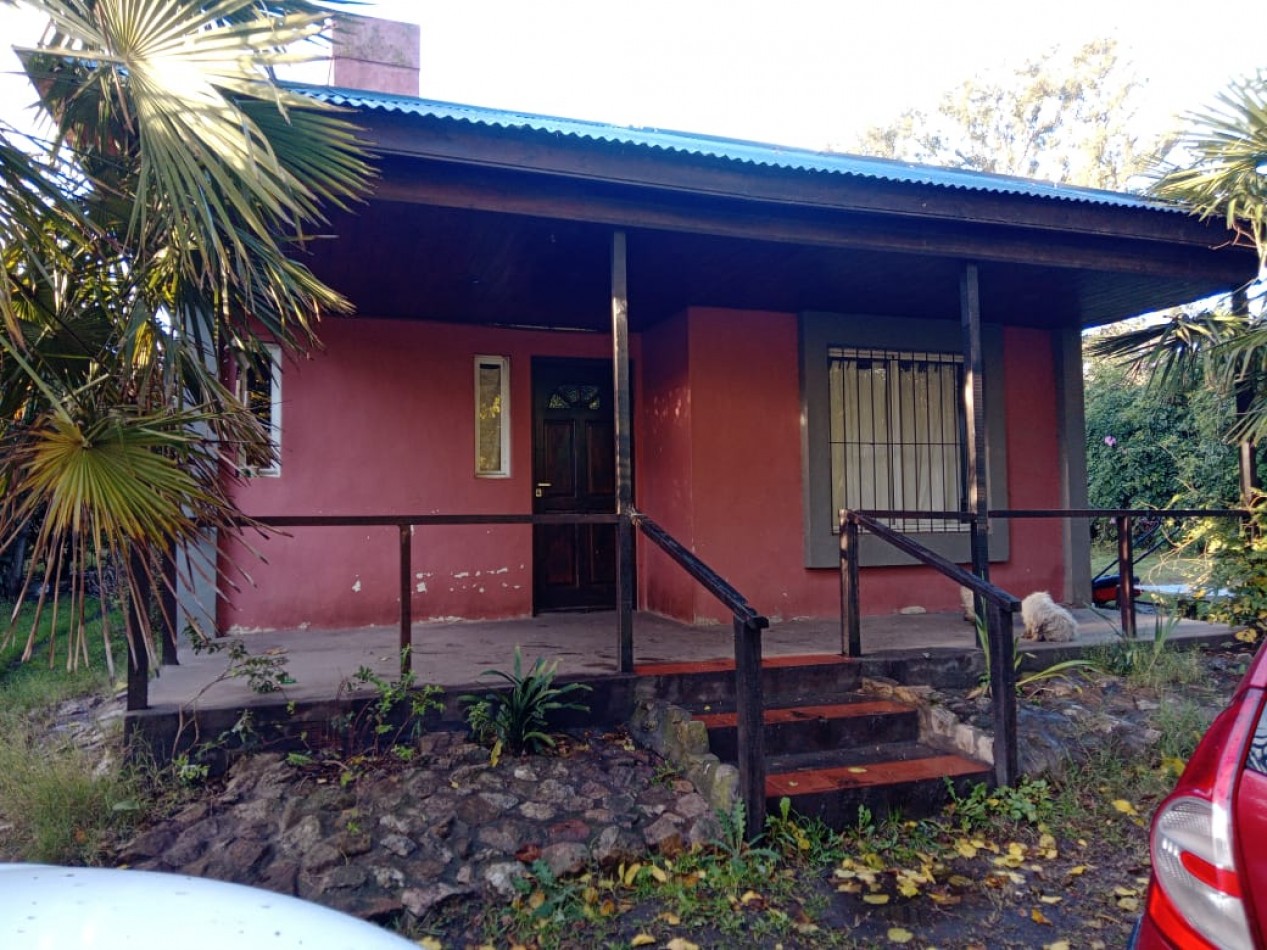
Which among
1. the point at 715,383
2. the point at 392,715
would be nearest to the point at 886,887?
the point at 392,715

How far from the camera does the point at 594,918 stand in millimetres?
3297

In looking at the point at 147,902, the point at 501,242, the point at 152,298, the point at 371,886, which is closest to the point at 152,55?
the point at 152,298

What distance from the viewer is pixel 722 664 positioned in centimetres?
505

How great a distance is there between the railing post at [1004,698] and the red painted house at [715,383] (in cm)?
175

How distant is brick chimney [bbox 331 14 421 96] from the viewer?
8.02 meters

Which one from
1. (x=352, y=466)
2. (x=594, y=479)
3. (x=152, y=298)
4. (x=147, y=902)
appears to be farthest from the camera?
(x=594, y=479)

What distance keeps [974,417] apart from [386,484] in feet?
14.8

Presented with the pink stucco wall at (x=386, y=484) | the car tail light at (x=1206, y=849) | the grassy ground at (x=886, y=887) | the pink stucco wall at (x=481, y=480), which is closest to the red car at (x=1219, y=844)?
the car tail light at (x=1206, y=849)

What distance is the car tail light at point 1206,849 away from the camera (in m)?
1.62

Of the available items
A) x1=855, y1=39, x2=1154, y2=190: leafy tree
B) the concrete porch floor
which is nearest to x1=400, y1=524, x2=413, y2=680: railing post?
the concrete porch floor

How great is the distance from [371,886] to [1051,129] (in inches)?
988

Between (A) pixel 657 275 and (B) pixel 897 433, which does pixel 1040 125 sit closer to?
(B) pixel 897 433

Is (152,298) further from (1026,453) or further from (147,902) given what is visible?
(1026,453)

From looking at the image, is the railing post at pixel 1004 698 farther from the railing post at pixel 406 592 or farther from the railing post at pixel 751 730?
the railing post at pixel 406 592
